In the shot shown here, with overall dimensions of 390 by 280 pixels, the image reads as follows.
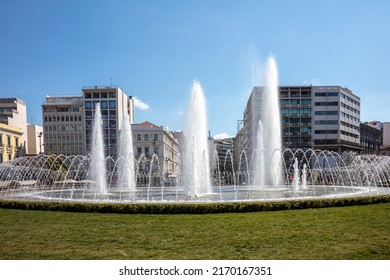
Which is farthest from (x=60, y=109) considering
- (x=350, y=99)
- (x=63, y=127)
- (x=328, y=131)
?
(x=350, y=99)

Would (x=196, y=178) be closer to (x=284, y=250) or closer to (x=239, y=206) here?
(x=239, y=206)

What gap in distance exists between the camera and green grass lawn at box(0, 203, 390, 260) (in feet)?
20.1

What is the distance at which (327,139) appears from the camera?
62.1 m

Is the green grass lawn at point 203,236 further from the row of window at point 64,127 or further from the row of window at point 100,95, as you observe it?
the row of window at point 64,127

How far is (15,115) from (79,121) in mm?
12710

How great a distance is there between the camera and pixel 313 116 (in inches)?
2473

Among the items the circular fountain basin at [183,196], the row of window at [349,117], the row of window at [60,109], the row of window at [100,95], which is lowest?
the circular fountain basin at [183,196]

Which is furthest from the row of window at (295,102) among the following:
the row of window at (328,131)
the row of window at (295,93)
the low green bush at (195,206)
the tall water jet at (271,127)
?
the low green bush at (195,206)

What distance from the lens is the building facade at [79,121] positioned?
65.1m

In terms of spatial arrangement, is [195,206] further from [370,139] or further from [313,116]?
[370,139]

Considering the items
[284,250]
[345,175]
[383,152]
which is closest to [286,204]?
[284,250]

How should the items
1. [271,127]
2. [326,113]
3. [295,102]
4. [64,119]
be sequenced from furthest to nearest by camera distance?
[64,119]
[295,102]
[326,113]
[271,127]

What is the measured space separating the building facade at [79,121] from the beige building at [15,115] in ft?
20.1

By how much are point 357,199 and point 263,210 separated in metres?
4.51
